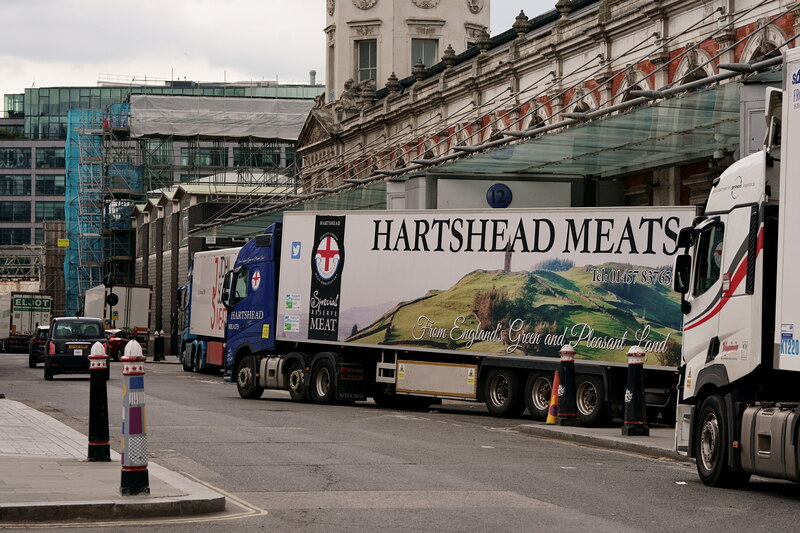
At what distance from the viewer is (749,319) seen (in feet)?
43.9

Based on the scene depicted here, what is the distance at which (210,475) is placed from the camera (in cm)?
Answer: 1380

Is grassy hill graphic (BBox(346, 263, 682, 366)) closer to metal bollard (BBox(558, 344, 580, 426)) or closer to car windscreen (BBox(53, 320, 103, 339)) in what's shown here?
metal bollard (BBox(558, 344, 580, 426))

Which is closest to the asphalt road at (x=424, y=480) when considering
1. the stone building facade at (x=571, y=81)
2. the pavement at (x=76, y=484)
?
the pavement at (x=76, y=484)

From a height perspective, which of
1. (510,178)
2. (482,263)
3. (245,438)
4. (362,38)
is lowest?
(245,438)

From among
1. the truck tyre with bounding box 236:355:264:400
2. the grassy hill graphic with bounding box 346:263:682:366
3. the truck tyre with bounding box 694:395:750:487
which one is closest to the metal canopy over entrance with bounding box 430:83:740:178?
the grassy hill graphic with bounding box 346:263:682:366

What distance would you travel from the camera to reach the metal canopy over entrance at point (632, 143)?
25281 millimetres

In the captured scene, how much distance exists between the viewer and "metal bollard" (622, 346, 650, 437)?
19.3 m

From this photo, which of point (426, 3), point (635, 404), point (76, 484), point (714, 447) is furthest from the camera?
point (426, 3)

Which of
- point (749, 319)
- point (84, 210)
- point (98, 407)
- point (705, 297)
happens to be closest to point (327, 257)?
point (705, 297)

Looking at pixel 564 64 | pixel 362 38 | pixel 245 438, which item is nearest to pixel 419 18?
pixel 362 38

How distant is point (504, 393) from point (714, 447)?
10223mm

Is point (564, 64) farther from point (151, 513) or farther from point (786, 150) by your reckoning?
point (151, 513)

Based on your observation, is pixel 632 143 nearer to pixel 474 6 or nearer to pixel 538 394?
pixel 538 394

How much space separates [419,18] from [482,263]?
53474 millimetres
